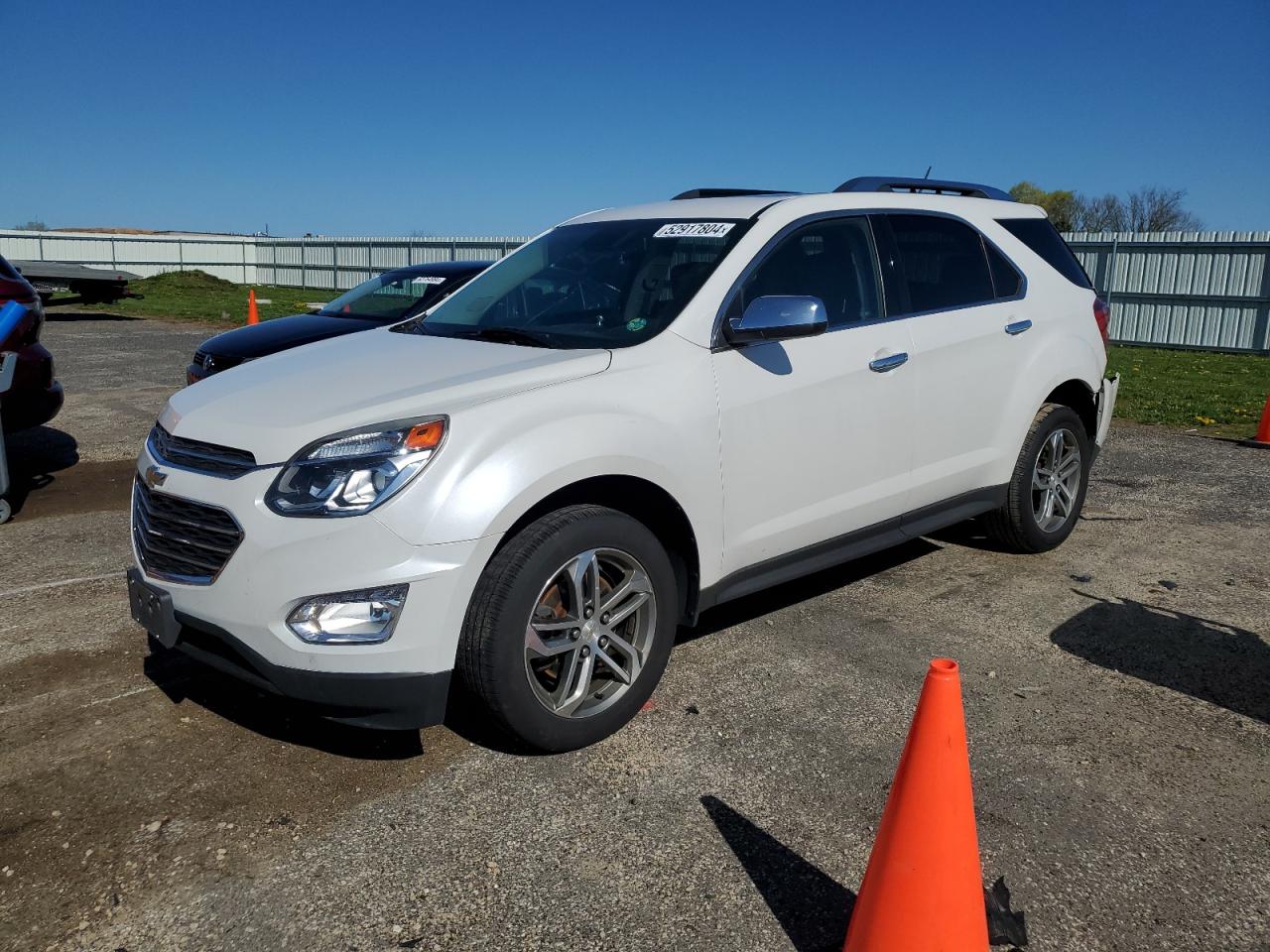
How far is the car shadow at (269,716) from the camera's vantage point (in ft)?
12.0

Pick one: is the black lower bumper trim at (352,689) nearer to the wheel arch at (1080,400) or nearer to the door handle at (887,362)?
the door handle at (887,362)

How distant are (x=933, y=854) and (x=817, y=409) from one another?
7.04ft

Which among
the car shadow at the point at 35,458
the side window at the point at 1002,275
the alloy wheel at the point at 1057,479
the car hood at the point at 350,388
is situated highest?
the side window at the point at 1002,275

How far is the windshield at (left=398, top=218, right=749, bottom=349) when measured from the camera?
4066mm

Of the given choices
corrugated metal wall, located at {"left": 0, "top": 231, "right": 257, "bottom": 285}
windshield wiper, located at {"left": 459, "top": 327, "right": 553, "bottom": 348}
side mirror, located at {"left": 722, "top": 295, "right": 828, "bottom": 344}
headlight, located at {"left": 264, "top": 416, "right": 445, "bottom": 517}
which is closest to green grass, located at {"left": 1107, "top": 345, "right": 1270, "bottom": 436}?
side mirror, located at {"left": 722, "top": 295, "right": 828, "bottom": 344}

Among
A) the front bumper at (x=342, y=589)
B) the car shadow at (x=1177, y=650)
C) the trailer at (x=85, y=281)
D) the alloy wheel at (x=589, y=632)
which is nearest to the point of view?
the front bumper at (x=342, y=589)

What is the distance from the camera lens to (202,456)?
11.2 ft

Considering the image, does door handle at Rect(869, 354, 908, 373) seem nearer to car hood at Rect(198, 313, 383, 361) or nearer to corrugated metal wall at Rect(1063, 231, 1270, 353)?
car hood at Rect(198, 313, 383, 361)

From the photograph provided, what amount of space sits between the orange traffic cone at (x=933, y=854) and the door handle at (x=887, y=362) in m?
2.23

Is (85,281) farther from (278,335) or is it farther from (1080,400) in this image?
(1080,400)

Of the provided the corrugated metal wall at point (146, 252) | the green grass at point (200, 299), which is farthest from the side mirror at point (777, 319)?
the corrugated metal wall at point (146, 252)

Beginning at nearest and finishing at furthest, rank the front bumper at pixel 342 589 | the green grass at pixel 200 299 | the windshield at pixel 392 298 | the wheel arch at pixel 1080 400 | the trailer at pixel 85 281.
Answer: the front bumper at pixel 342 589 < the wheel arch at pixel 1080 400 < the windshield at pixel 392 298 < the green grass at pixel 200 299 < the trailer at pixel 85 281

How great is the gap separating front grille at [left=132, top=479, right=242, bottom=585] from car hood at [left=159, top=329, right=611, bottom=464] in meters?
0.23

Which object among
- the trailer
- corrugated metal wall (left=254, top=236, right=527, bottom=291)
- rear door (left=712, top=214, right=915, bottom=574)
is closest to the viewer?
rear door (left=712, top=214, right=915, bottom=574)
